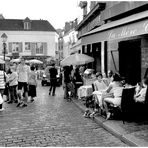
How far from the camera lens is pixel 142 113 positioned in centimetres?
713

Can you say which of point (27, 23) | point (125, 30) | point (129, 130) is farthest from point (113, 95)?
point (27, 23)

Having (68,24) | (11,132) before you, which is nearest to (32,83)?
(11,132)

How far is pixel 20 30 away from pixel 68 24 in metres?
14.8

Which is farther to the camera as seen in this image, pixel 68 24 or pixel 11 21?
pixel 68 24

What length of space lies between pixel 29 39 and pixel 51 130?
4002 cm

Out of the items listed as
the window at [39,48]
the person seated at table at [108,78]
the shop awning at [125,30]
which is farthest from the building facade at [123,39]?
the window at [39,48]

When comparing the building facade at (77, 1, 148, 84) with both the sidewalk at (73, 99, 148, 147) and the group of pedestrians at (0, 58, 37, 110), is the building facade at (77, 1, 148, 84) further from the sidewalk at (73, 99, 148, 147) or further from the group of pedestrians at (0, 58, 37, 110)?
the group of pedestrians at (0, 58, 37, 110)

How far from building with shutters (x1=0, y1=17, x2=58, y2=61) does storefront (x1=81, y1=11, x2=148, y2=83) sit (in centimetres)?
3128

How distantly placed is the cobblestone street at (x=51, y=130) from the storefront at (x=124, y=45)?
2380 millimetres

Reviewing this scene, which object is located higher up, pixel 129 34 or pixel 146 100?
pixel 129 34

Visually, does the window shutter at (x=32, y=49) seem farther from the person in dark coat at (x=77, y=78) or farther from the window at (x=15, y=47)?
the person in dark coat at (x=77, y=78)

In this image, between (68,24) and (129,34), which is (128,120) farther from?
(68,24)

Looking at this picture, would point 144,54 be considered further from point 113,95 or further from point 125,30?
point 125,30

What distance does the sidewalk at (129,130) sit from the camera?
511 cm
